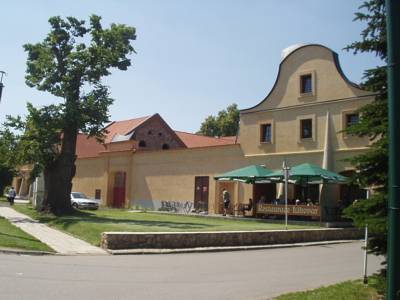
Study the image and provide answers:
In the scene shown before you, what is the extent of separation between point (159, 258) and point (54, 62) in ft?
65.6

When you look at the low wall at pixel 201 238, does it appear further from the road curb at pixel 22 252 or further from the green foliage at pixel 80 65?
the green foliage at pixel 80 65

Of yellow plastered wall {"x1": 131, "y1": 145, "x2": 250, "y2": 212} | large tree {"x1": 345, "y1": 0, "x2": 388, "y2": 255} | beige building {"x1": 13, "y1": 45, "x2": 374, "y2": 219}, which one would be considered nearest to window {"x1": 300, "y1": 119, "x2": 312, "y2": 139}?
beige building {"x1": 13, "y1": 45, "x2": 374, "y2": 219}

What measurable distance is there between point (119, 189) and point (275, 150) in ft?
57.5

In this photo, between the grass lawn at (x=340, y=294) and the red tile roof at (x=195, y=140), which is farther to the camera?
the red tile roof at (x=195, y=140)

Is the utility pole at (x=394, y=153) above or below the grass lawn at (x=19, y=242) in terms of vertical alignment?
above

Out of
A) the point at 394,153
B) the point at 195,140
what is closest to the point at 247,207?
the point at 195,140

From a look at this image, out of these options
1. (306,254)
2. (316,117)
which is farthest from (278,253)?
(316,117)

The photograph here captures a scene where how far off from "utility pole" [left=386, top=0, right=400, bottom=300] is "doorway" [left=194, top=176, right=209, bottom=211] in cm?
3160

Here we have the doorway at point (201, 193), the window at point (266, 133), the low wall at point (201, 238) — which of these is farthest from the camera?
the doorway at point (201, 193)

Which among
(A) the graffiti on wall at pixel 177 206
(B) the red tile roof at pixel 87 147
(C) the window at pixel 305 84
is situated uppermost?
(C) the window at pixel 305 84

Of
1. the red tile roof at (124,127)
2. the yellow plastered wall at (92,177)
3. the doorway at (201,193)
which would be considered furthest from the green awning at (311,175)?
the red tile roof at (124,127)

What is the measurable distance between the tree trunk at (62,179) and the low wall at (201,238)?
1430cm

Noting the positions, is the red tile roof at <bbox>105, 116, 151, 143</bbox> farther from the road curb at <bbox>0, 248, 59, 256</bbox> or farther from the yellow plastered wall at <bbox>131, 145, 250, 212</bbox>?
the road curb at <bbox>0, 248, 59, 256</bbox>

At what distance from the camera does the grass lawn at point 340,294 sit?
8.30 metres
